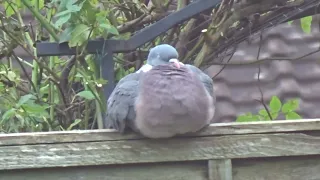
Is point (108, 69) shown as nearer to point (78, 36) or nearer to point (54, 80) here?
point (78, 36)

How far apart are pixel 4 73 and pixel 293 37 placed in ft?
5.86

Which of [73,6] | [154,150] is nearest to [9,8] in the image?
[73,6]

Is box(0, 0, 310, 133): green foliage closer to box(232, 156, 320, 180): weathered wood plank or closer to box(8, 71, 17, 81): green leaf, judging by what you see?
box(8, 71, 17, 81): green leaf

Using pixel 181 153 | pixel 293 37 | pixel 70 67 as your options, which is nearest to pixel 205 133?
pixel 181 153

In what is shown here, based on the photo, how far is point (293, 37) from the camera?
10.7ft

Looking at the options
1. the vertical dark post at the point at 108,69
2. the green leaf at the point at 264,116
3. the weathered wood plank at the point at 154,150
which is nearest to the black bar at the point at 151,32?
the vertical dark post at the point at 108,69

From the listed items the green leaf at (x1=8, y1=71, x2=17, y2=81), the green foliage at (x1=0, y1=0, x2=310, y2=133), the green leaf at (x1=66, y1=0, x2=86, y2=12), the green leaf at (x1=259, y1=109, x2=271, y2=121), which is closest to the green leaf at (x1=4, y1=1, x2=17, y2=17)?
the green foliage at (x1=0, y1=0, x2=310, y2=133)

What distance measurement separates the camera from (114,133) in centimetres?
116

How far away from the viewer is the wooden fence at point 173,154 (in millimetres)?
1147

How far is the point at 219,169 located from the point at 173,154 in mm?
73

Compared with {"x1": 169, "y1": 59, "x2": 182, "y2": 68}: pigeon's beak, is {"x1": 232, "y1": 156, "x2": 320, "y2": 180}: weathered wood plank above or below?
below

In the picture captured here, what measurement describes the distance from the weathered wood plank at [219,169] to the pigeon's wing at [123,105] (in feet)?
0.43

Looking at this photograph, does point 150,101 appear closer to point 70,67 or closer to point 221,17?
point 221,17

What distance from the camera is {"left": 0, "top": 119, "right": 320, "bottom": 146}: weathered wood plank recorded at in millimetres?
1145
